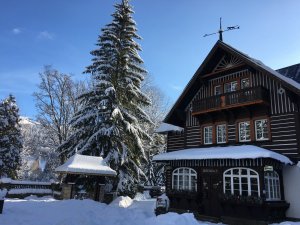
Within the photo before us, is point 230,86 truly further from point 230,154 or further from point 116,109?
point 116,109

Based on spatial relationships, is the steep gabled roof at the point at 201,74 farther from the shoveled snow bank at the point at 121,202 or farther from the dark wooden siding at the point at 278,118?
the shoveled snow bank at the point at 121,202

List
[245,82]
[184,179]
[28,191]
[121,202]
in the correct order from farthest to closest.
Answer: [28,191], [184,179], [245,82], [121,202]

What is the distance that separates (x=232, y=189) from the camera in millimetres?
18156

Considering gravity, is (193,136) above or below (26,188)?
above

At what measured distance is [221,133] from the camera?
21688 mm

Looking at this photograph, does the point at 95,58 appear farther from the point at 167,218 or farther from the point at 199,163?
the point at 167,218

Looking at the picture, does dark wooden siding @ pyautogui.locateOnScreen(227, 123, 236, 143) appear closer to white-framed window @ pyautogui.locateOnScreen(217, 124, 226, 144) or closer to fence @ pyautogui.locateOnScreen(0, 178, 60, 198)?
white-framed window @ pyautogui.locateOnScreen(217, 124, 226, 144)

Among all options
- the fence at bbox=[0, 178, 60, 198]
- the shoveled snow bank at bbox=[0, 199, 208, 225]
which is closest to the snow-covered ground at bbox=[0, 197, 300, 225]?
the shoveled snow bank at bbox=[0, 199, 208, 225]

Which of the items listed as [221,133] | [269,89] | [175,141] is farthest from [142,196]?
[269,89]

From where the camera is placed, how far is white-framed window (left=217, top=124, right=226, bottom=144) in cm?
2147

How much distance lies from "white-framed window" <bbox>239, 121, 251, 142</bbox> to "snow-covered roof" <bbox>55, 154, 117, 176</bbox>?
9061 mm

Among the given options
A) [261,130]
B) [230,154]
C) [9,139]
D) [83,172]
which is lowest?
[83,172]

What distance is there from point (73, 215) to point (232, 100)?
40.9 feet

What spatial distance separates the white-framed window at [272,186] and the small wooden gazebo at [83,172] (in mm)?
9342
